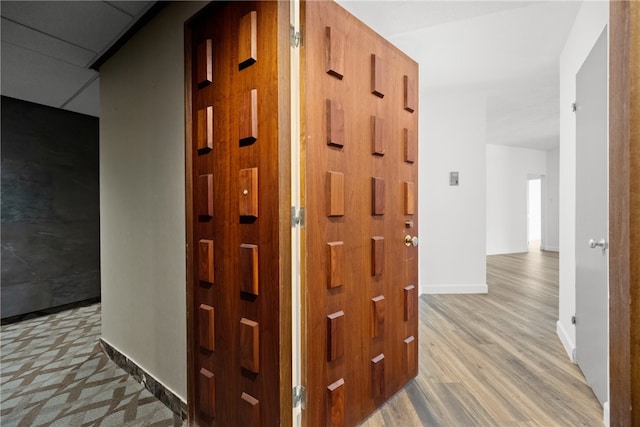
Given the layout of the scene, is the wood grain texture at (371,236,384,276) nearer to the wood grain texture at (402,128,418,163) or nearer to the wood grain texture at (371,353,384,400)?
the wood grain texture at (371,353,384,400)

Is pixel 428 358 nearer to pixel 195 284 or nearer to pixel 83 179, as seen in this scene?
pixel 195 284

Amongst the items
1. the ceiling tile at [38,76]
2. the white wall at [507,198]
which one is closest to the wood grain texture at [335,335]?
the ceiling tile at [38,76]

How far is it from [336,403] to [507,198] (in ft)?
26.0

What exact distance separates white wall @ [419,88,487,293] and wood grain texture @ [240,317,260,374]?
3.24 meters

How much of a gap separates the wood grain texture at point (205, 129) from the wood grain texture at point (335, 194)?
671 mm

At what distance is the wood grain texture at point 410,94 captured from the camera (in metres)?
1.92

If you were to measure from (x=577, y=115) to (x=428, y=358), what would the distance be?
2.12 m

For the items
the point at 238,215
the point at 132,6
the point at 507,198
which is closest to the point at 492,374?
the point at 238,215

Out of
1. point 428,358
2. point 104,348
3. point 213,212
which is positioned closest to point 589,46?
point 428,358

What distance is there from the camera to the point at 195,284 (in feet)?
5.43

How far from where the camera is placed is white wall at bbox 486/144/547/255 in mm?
7480

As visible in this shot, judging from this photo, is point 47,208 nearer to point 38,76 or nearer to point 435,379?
point 38,76

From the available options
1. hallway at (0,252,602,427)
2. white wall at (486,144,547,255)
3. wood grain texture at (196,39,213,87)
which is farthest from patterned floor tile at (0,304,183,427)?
white wall at (486,144,547,255)

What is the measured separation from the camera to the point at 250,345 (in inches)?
54.1
